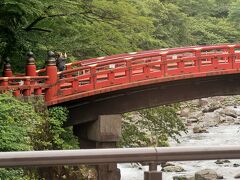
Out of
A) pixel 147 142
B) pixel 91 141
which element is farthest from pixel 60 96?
pixel 147 142

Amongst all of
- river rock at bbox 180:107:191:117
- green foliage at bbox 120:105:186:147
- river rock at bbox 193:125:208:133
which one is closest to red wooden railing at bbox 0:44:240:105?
green foliage at bbox 120:105:186:147

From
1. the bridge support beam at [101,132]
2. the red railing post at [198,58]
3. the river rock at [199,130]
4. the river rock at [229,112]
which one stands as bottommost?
the river rock at [199,130]

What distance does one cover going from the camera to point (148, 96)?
19094 millimetres

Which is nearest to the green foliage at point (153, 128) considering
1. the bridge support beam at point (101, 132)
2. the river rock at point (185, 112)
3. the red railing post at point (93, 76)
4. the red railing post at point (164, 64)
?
the bridge support beam at point (101, 132)

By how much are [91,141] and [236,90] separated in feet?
22.0

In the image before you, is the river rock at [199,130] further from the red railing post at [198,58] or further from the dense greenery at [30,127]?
the dense greenery at [30,127]

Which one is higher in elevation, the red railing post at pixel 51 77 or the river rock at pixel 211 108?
the red railing post at pixel 51 77

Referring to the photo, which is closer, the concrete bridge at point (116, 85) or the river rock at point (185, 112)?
the concrete bridge at point (116, 85)

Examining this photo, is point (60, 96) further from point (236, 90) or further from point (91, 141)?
point (236, 90)

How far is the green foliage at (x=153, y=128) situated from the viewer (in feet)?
64.2

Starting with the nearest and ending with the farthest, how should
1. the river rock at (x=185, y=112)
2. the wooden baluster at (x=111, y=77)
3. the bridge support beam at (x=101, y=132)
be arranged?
the bridge support beam at (x=101, y=132) < the wooden baluster at (x=111, y=77) < the river rock at (x=185, y=112)

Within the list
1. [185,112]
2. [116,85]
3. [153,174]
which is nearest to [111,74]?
[116,85]

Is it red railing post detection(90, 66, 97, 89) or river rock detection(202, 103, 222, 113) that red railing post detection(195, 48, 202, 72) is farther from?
river rock detection(202, 103, 222, 113)

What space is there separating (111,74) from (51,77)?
7.97 ft
